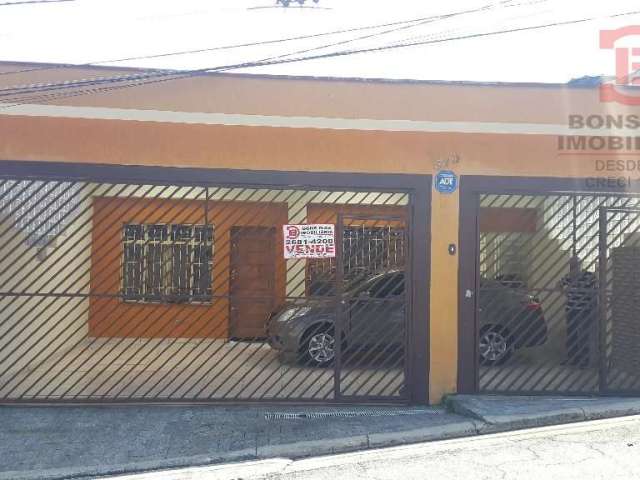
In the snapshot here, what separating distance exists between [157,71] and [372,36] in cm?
272

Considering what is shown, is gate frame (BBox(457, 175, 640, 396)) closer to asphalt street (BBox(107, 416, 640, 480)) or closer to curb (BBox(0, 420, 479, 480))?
curb (BBox(0, 420, 479, 480))

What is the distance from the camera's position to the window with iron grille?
11102 mm

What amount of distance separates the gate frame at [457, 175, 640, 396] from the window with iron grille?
18.5ft

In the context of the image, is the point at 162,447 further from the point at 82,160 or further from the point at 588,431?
the point at 588,431

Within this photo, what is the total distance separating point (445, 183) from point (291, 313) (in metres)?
3.15

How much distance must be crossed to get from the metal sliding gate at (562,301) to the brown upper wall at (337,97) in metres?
1.08

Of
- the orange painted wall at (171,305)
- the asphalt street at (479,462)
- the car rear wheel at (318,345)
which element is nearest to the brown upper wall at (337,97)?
the car rear wheel at (318,345)

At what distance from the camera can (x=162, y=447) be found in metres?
5.36

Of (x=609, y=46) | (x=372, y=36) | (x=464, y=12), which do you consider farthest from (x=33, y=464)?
(x=609, y=46)

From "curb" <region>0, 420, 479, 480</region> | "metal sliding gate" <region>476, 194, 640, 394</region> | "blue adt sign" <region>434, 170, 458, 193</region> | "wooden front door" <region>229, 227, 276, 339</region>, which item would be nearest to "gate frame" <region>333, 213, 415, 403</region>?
"blue adt sign" <region>434, 170, 458, 193</region>

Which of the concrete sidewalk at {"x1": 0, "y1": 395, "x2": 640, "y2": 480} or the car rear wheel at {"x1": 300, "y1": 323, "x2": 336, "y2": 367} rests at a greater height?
the car rear wheel at {"x1": 300, "y1": 323, "x2": 336, "y2": 367}

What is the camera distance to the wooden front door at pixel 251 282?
450 inches

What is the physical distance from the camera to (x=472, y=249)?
6918 mm

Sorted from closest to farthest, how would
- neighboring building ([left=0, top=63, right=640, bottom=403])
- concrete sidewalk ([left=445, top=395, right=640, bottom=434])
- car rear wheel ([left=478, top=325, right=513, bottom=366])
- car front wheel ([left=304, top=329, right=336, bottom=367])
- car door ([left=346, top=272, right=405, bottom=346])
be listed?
1. concrete sidewalk ([left=445, top=395, right=640, bottom=434])
2. neighboring building ([left=0, top=63, right=640, bottom=403])
3. car door ([left=346, top=272, right=405, bottom=346])
4. car rear wheel ([left=478, top=325, right=513, bottom=366])
5. car front wheel ([left=304, top=329, right=336, bottom=367])
